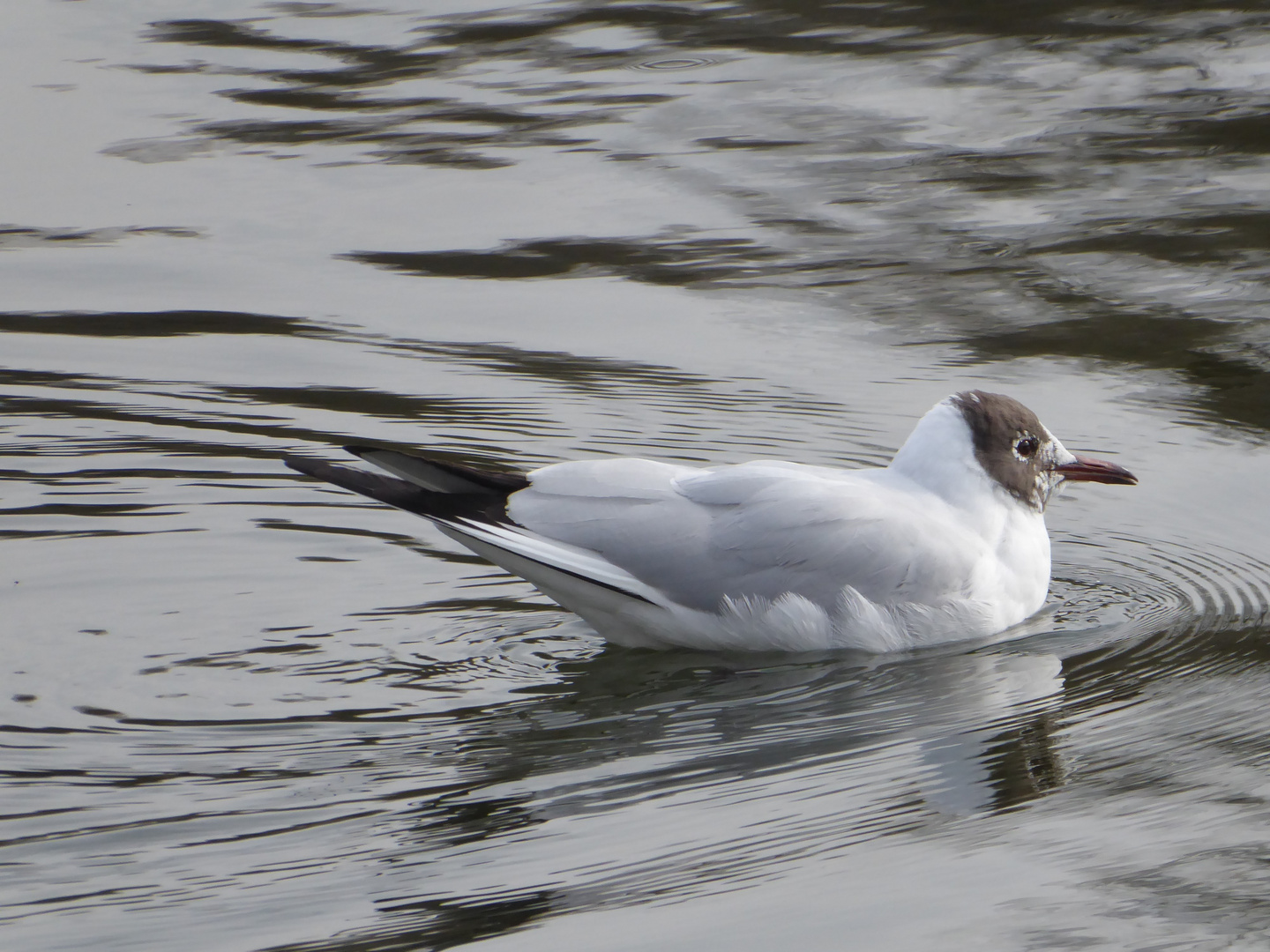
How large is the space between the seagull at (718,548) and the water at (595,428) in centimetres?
12

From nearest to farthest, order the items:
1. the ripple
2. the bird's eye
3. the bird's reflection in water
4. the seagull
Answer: the bird's reflection in water → the seagull → the bird's eye → the ripple

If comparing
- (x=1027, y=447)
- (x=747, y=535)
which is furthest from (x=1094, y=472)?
(x=747, y=535)

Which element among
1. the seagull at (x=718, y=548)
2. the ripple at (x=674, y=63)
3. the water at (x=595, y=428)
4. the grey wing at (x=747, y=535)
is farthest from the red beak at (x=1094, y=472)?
the ripple at (x=674, y=63)

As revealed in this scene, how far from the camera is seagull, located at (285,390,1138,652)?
4.96 metres

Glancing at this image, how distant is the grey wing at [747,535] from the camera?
5.00 m

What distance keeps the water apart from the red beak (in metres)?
0.27

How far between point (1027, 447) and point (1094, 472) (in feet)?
0.78

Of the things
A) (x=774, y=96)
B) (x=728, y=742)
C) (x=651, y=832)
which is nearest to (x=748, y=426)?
(x=728, y=742)

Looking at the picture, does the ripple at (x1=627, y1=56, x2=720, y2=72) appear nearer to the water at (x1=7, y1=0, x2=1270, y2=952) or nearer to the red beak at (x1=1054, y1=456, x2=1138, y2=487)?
the water at (x1=7, y1=0, x2=1270, y2=952)

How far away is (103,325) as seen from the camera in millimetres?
7379

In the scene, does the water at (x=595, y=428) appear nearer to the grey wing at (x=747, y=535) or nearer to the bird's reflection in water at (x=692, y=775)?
the bird's reflection in water at (x=692, y=775)

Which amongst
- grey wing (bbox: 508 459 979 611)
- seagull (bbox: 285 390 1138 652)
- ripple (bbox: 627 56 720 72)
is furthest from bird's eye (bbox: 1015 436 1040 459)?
ripple (bbox: 627 56 720 72)

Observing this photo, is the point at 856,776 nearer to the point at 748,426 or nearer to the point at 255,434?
the point at 748,426

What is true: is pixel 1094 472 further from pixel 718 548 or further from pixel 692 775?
pixel 692 775
